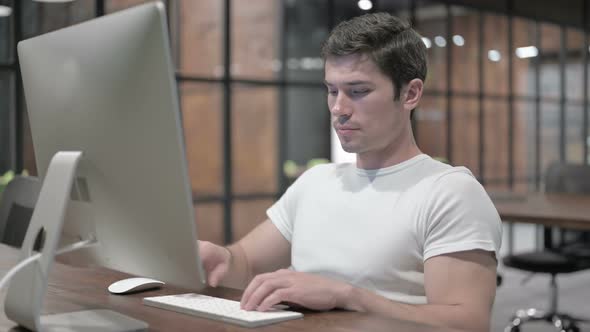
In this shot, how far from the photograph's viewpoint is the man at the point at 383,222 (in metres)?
1.31

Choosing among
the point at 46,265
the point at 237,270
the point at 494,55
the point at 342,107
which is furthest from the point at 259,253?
the point at 494,55

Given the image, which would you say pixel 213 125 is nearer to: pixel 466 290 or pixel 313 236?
pixel 313 236

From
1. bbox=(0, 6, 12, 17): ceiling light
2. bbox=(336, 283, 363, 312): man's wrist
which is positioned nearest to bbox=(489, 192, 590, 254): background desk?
bbox=(336, 283, 363, 312): man's wrist

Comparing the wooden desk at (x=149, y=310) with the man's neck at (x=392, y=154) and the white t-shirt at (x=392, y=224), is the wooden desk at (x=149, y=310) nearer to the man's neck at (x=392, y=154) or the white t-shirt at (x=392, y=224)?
the white t-shirt at (x=392, y=224)

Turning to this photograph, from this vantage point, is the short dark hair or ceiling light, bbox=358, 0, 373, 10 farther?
ceiling light, bbox=358, 0, 373, 10

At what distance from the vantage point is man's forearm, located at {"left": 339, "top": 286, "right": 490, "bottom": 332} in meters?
1.30

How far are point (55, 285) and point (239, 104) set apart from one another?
11.5ft

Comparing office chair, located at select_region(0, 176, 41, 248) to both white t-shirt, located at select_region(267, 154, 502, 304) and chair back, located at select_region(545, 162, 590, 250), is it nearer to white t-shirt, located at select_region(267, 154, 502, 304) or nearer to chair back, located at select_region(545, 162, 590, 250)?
white t-shirt, located at select_region(267, 154, 502, 304)

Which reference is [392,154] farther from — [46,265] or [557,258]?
[557,258]

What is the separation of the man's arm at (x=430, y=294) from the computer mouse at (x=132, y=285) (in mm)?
317

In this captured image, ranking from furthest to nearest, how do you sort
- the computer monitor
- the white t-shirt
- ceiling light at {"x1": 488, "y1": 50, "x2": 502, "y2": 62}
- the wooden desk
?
ceiling light at {"x1": 488, "y1": 50, "x2": 502, "y2": 62}
the white t-shirt
the wooden desk
the computer monitor

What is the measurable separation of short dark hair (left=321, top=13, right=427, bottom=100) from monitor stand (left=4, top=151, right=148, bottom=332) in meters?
0.65

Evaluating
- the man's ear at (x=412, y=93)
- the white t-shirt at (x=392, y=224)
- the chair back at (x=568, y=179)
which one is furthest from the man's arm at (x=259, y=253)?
the chair back at (x=568, y=179)

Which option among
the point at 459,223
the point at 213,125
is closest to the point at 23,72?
the point at 459,223
